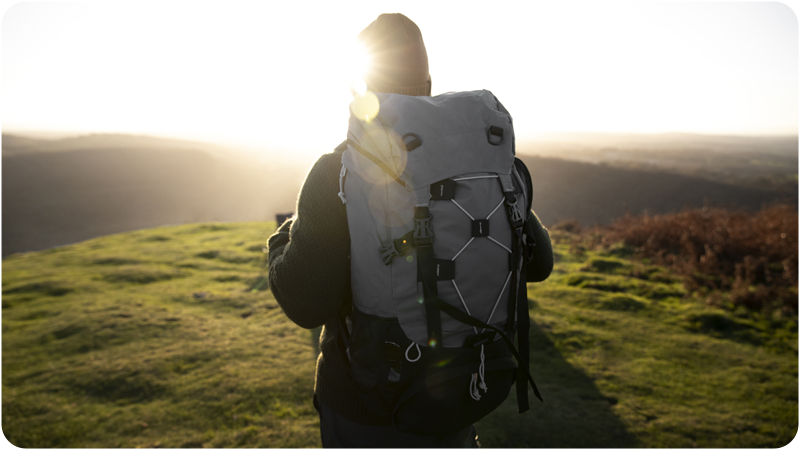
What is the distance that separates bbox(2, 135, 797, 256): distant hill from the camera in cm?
3491

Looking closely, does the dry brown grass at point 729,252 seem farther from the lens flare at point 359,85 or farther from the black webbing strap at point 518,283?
the lens flare at point 359,85

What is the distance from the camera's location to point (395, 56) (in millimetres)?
1962

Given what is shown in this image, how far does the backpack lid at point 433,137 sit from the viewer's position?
5.20 feet

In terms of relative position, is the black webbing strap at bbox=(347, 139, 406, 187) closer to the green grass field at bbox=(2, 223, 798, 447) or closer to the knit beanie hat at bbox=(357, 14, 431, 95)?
the knit beanie hat at bbox=(357, 14, 431, 95)

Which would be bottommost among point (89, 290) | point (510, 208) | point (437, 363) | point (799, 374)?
point (89, 290)

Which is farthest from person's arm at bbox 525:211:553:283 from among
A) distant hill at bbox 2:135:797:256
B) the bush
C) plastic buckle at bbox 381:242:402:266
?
distant hill at bbox 2:135:797:256

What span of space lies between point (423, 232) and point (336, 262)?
1.59ft

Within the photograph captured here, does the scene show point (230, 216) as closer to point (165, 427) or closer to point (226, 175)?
point (226, 175)

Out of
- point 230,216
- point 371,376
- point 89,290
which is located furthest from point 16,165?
point 371,376

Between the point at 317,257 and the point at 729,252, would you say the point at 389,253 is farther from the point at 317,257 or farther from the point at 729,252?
the point at 729,252

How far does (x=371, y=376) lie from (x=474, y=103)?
1.40 metres

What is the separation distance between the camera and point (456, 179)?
1.61 meters

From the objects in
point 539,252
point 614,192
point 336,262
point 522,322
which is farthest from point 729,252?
point 614,192

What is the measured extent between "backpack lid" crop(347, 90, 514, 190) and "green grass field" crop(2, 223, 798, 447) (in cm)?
342
